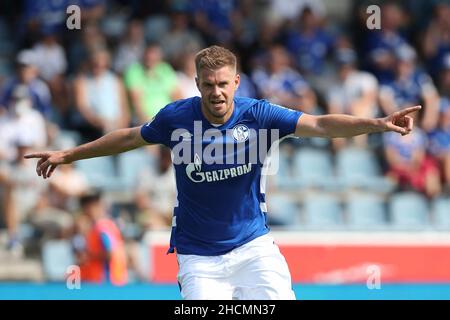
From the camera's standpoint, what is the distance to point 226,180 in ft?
23.1

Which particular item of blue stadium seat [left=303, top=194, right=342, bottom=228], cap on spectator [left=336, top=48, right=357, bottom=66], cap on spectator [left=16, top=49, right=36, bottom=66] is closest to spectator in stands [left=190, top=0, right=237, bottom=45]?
cap on spectator [left=336, top=48, right=357, bottom=66]

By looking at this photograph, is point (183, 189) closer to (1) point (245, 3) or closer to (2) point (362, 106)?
(2) point (362, 106)

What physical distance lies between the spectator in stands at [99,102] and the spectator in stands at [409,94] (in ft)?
11.2

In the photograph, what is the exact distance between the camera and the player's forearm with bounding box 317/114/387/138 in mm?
6836

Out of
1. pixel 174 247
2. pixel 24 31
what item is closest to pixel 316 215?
pixel 24 31

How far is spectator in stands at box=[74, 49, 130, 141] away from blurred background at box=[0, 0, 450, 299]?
18mm

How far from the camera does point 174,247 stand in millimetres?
7250

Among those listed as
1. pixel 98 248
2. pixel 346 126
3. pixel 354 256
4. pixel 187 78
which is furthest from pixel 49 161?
pixel 187 78

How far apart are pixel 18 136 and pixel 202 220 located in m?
7.06

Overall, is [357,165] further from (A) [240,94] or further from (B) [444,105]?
(A) [240,94]

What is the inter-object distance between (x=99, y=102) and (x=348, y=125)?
7.68m

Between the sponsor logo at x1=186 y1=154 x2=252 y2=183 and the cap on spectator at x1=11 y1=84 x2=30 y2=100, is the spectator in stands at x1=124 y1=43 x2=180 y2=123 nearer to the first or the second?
the cap on spectator at x1=11 y1=84 x2=30 y2=100

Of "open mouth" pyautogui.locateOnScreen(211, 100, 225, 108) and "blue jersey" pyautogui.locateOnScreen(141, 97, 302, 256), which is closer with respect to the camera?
"open mouth" pyautogui.locateOnScreen(211, 100, 225, 108)

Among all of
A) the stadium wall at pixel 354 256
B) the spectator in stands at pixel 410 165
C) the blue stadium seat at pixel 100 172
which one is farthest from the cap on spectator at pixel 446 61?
the blue stadium seat at pixel 100 172
